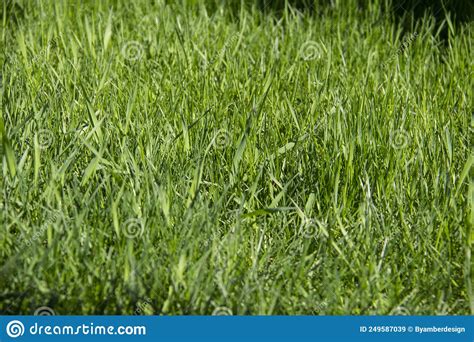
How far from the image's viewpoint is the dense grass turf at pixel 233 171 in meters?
2.12

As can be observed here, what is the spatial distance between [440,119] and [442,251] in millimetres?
899

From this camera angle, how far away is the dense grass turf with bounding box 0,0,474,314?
2117 mm

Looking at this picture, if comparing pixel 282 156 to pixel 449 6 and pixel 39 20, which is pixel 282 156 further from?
pixel 449 6

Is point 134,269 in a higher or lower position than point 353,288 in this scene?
higher

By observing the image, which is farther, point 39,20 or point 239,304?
point 39,20

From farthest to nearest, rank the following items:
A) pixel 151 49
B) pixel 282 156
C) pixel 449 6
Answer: pixel 449 6 < pixel 151 49 < pixel 282 156

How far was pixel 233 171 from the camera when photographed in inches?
103

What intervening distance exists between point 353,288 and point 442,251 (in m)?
0.27

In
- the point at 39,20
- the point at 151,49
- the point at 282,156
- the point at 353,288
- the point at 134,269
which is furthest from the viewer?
the point at 39,20

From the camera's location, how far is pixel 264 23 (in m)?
4.11

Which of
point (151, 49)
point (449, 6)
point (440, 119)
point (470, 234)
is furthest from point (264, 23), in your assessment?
point (470, 234)

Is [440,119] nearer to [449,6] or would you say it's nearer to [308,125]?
[308,125]

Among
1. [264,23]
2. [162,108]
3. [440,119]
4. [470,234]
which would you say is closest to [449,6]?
[264,23]

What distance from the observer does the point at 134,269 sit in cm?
204
